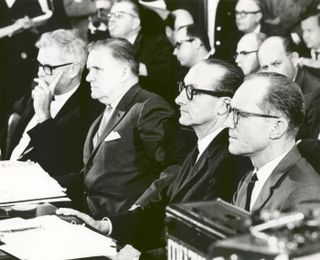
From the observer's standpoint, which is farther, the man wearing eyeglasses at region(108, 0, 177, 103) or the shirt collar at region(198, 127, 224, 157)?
the man wearing eyeglasses at region(108, 0, 177, 103)

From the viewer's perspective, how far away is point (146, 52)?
139 inches

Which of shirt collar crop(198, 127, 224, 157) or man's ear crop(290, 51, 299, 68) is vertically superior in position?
man's ear crop(290, 51, 299, 68)

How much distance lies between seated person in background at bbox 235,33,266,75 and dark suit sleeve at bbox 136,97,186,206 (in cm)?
51

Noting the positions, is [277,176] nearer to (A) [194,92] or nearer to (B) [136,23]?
(A) [194,92]

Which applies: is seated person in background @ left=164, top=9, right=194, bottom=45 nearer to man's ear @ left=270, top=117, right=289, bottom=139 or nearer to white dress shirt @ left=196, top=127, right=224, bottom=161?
white dress shirt @ left=196, top=127, right=224, bottom=161

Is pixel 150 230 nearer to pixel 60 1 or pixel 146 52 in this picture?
pixel 146 52

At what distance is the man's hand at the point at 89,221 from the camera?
123 inches

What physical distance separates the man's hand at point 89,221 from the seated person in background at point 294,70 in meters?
1.11

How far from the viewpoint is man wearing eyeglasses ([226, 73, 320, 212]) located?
2.46 meters

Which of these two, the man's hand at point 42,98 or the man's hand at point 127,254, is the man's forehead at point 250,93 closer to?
the man's hand at point 127,254

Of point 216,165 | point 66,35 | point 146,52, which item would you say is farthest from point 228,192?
point 66,35

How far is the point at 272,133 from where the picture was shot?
2.49 m

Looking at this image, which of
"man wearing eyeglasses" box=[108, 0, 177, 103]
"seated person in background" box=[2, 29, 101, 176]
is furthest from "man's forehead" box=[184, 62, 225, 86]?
"seated person in background" box=[2, 29, 101, 176]

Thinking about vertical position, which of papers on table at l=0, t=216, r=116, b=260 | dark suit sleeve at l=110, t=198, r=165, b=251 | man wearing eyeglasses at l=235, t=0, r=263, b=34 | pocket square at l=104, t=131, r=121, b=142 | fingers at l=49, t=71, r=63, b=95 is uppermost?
man wearing eyeglasses at l=235, t=0, r=263, b=34
